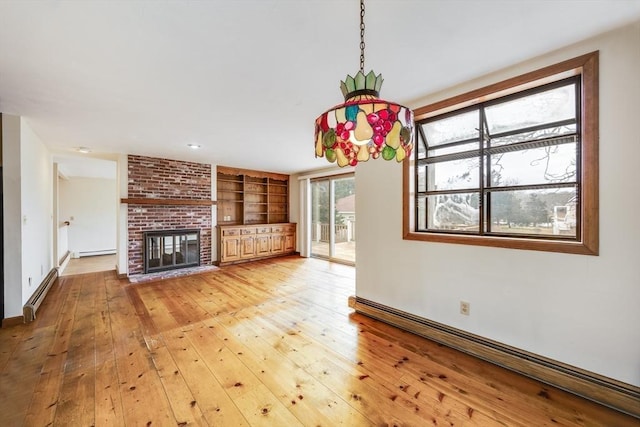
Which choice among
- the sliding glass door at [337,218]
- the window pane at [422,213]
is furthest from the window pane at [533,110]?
the sliding glass door at [337,218]

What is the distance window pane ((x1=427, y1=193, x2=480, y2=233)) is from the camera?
2.47 metres

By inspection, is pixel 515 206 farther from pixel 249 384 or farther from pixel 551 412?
pixel 249 384

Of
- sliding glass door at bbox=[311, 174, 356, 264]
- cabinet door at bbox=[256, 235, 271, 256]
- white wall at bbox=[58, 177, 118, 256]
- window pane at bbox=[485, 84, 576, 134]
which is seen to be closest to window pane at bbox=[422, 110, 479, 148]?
window pane at bbox=[485, 84, 576, 134]

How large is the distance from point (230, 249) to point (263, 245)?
0.91 meters

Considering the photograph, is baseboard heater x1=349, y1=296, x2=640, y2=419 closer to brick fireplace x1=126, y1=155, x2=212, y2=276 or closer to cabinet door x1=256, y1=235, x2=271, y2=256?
cabinet door x1=256, y1=235, x2=271, y2=256

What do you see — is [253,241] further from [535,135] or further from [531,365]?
[535,135]

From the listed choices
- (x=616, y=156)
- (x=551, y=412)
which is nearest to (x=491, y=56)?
(x=616, y=156)

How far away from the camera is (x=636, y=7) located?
59.0 inches

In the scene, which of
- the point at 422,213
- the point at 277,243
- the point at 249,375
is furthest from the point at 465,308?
the point at 277,243

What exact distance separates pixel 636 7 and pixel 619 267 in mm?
1551

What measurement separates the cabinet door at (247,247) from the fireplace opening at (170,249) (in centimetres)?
98

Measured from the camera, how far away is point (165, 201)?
5359 mm

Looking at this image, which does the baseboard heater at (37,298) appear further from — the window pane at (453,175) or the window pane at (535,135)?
the window pane at (535,135)

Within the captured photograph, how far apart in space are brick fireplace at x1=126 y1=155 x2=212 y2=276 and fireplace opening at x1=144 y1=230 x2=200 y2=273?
0.09 meters
